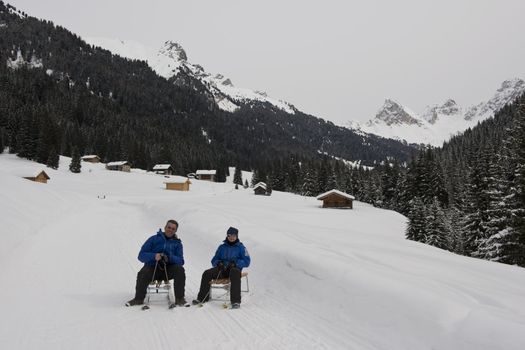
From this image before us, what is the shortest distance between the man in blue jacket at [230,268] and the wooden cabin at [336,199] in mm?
50129

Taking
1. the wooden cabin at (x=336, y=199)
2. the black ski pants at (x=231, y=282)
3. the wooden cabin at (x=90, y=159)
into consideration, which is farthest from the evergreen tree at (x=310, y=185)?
the black ski pants at (x=231, y=282)

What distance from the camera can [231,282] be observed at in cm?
802

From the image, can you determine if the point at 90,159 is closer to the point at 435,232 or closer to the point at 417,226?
the point at 417,226

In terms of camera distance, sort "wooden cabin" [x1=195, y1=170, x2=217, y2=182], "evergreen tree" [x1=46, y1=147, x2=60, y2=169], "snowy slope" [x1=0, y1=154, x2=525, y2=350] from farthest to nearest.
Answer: "wooden cabin" [x1=195, y1=170, x2=217, y2=182], "evergreen tree" [x1=46, y1=147, x2=60, y2=169], "snowy slope" [x1=0, y1=154, x2=525, y2=350]

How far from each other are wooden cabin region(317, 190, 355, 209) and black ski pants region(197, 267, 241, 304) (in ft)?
165

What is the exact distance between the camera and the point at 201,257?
14.3 meters

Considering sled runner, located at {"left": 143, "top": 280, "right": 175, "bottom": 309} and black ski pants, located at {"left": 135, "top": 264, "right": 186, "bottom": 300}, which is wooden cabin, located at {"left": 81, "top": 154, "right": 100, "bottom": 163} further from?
black ski pants, located at {"left": 135, "top": 264, "right": 186, "bottom": 300}

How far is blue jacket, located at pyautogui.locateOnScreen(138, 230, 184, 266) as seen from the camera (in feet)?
26.4

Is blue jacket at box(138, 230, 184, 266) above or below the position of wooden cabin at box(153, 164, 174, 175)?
below

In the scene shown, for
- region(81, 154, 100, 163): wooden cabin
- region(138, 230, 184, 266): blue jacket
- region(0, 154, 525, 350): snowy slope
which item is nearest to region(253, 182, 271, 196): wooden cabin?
region(81, 154, 100, 163): wooden cabin

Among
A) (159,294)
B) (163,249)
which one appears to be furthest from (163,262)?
(159,294)

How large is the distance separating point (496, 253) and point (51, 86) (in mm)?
181917

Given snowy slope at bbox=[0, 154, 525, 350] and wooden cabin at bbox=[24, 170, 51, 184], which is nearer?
snowy slope at bbox=[0, 154, 525, 350]

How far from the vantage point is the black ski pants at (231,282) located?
315 inches
